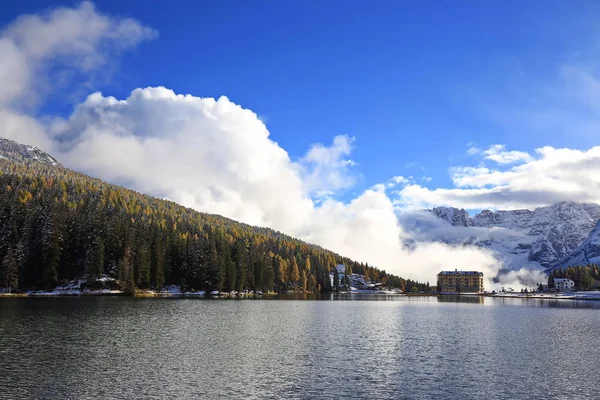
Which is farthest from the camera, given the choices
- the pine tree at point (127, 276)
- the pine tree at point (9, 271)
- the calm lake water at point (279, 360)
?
the pine tree at point (127, 276)

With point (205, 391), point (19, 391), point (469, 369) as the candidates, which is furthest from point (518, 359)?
point (19, 391)

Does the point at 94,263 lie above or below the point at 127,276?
above

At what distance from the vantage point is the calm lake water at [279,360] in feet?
128

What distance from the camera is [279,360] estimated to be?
51.6 m

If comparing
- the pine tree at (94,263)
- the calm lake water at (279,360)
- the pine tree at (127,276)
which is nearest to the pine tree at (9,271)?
the pine tree at (94,263)

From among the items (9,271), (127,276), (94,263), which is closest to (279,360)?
(127,276)

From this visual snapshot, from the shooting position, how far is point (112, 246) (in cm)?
18050

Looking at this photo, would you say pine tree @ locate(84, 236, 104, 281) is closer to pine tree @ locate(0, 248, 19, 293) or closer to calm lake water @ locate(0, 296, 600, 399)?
pine tree @ locate(0, 248, 19, 293)

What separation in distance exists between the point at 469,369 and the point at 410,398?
14623mm

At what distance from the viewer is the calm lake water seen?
39094 millimetres

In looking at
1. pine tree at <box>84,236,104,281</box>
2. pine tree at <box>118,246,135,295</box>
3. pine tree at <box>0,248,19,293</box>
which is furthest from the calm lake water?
pine tree at <box>84,236,104,281</box>

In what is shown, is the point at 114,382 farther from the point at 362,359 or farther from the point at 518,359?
the point at 518,359

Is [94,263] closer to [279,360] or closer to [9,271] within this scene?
[9,271]

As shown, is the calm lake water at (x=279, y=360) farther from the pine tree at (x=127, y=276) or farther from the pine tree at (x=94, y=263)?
the pine tree at (x=94, y=263)
